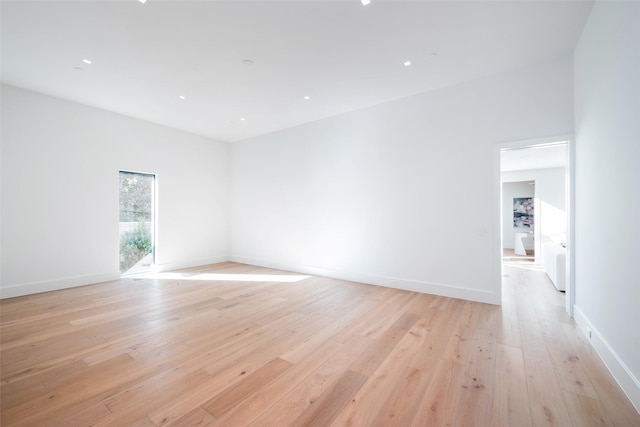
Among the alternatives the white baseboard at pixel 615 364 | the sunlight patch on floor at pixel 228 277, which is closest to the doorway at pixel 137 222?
the sunlight patch on floor at pixel 228 277

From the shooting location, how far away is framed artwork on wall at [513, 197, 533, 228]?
32.3 ft

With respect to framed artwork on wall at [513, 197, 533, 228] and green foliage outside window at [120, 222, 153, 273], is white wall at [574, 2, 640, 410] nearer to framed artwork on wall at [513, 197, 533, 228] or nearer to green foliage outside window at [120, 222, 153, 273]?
green foliage outside window at [120, 222, 153, 273]

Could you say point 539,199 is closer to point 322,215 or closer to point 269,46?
point 322,215

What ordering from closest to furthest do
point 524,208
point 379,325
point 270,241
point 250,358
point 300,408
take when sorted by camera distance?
point 300,408
point 250,358
point 379,325
point 270,241
point 524,208

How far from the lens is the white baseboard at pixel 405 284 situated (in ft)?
12.6

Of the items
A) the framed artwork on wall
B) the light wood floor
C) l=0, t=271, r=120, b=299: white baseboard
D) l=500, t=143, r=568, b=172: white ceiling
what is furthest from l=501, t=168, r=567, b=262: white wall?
l=0, t=271, r=120, b=299: white baseboard

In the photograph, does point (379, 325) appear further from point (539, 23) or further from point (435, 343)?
point (539, 23)

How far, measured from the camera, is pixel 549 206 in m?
7.81

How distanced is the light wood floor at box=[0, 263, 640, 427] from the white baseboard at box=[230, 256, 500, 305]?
0.62ft

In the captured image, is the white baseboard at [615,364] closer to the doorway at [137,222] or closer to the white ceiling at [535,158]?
the white ceiling at [535,158]

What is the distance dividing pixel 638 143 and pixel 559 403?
1.85 metres

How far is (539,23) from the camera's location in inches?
109

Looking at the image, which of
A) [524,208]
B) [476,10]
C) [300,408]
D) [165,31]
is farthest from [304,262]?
[524,208]

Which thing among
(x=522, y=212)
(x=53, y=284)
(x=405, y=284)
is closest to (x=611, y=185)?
(x=405, y=284)
